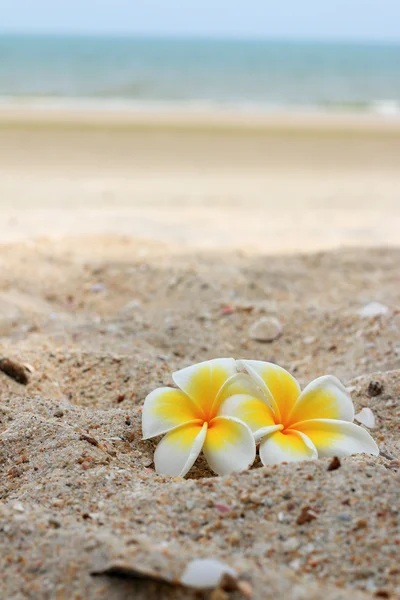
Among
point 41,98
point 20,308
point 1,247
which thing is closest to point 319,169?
point 1,247

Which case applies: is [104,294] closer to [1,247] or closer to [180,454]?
[1,247]

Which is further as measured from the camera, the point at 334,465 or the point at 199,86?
the point at 199,86

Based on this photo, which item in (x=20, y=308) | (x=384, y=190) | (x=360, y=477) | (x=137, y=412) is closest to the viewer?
(x=360, y=477)

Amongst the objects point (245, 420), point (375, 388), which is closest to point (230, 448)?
point (245, 420)

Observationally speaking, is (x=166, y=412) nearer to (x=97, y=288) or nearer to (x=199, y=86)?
(x=97, y=288)

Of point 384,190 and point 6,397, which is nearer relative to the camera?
point 6,397

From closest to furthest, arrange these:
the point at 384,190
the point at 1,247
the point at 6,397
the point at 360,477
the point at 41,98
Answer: the point at 360,477, the point at 6,397, the point at 1,247, the point at 384,190, the point at 41,98
